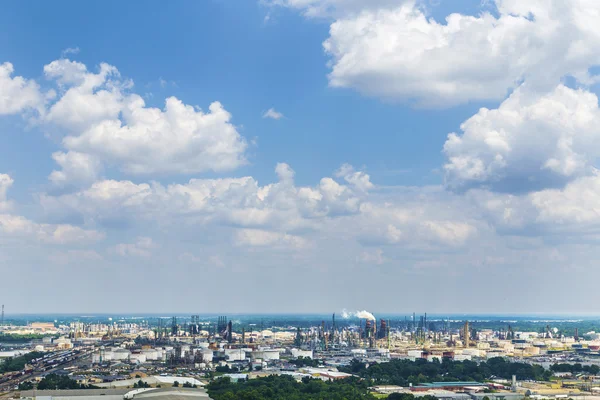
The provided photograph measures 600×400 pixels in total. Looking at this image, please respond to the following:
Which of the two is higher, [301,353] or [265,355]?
[265,355]

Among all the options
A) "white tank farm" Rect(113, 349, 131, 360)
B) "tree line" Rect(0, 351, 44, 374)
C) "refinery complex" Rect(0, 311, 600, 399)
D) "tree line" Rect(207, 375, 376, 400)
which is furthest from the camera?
"white tank farm" Rect(113, 349, 131, 360)

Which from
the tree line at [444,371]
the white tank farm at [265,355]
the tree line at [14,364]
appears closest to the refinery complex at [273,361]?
the white tank farm at [265,355]

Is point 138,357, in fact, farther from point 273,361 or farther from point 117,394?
point 117,394

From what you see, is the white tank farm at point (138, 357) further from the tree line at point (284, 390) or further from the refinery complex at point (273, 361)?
the tree line at point (284, 390)

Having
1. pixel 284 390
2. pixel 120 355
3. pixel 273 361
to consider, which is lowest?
pixel 273 361

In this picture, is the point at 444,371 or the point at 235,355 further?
the point at 235,355

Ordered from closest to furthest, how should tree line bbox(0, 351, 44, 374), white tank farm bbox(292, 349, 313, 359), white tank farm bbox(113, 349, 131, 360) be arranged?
tree line bbox(0, 351, 44, 374), white tank farm bbox(113, 349, 131, 360), white tank farm bbox(292, 349, 313, 359)

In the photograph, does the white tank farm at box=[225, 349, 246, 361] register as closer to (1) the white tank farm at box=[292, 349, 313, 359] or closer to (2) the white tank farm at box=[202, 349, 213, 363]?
(2) the white tank farm at box=[202, 349, 213, 363]

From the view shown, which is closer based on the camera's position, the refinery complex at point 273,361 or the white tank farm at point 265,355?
the refinery complex at point 273,361

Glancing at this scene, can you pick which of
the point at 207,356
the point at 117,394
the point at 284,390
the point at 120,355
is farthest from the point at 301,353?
the point at 117,394

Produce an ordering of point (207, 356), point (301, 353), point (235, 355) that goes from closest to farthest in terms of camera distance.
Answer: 1. point (207, 356)
2. point (235, 355)
3. point (301, 353)

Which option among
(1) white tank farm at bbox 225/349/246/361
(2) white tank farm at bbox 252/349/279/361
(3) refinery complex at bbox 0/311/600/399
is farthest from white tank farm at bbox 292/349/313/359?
(1) white tank farm at bbox 225/349/246/361

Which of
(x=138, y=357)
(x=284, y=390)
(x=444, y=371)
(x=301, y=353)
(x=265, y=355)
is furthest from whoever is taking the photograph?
(x=301, y=353)

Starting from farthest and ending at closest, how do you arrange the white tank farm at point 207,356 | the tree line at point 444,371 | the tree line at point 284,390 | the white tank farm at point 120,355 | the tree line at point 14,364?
1. the white tank farm at point 120,355
2. the white tank farm at point 207,356
3. the tree line at point 14,364
4. the tree line at point 444,371
5. the tree line at point 284,390
